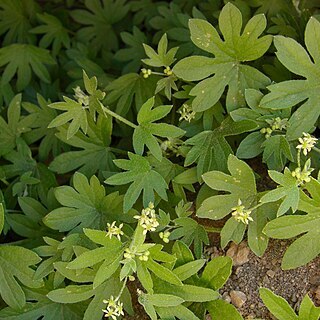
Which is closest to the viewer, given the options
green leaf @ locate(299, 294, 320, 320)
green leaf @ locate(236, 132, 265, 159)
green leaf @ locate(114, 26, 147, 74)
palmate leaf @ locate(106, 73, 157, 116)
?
green leaf @ locate(299, 294, 320, 320)

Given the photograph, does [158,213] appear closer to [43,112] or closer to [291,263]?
[291,263]

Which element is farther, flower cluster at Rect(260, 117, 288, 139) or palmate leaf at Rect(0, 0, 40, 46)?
palmate leaf at Rect(0, 0, 40, 46)

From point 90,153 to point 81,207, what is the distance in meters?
0.22

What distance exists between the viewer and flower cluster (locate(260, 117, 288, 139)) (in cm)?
161

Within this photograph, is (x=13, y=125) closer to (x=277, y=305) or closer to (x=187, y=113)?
(x=187, y=113)

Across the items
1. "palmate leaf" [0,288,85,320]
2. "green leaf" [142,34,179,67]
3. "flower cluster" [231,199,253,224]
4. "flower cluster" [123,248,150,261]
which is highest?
"green leaf" [142,34,179,67]

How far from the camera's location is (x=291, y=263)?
148cm

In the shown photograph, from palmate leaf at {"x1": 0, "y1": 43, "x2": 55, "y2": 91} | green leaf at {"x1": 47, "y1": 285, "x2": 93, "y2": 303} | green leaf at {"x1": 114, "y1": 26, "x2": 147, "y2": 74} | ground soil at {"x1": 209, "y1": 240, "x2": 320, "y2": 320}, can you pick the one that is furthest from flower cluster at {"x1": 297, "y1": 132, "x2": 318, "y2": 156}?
palmate leaf at {"x1": 0, "y1": 43, "x2": 55, "y2": 91}

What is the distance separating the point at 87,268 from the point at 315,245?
0.56 metres

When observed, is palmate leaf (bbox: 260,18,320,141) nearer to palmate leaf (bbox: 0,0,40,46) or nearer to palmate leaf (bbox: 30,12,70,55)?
palmate leaf (bbox: 30,12,70,55)

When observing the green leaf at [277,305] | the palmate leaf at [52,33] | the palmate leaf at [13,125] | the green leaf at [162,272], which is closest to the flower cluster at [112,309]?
the green leaf at [162,272]

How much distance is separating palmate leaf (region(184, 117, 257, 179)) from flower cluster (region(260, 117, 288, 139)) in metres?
0.05

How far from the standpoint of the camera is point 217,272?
5.14ft

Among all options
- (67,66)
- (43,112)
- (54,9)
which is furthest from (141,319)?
(54,9)
